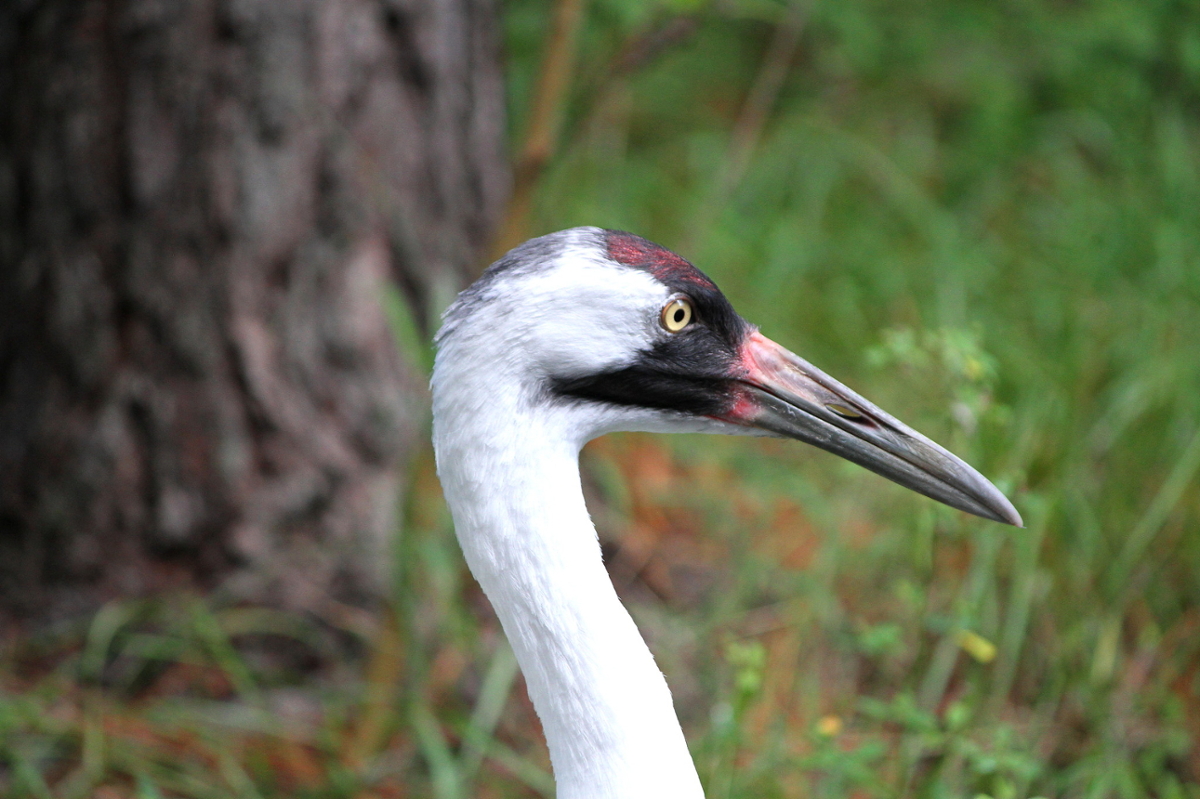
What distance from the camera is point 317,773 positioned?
132 inches

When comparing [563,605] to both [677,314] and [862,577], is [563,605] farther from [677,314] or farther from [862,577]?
[862,577]

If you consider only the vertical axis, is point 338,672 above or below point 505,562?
below

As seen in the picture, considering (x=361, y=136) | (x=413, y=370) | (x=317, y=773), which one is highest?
→ (x=361, y=136)

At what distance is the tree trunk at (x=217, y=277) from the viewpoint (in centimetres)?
350

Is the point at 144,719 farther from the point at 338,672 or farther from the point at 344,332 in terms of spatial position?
the point at 344,332

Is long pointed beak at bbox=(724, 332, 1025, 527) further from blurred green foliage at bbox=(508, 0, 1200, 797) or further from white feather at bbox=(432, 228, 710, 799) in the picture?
blurred green foliage at bbox=(508, 0, 1200, 797)

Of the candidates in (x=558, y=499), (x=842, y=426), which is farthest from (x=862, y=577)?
(x=558, y=499)

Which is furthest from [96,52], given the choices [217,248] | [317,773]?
[317,773]

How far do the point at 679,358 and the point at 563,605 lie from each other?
51cm

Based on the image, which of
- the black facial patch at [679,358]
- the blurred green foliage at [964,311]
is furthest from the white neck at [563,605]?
the blurred green foliage at [964,311]

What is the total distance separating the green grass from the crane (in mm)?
685

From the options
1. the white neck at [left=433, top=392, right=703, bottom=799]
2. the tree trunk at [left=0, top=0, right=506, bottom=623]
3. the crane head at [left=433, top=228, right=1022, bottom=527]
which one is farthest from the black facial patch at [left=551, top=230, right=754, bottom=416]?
the tree trunk at [left=0, top=0, right=506, bottom=623]

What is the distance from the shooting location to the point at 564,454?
2092 mm

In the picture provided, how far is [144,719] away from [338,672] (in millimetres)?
598
